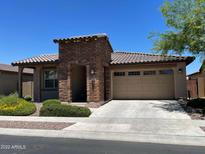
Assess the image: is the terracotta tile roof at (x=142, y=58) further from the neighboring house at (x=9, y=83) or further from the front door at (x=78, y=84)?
the neighboring house at (x=9, y=83)

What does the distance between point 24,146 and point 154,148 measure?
3926mm

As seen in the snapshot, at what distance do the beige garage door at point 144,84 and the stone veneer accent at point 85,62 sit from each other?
2.53m

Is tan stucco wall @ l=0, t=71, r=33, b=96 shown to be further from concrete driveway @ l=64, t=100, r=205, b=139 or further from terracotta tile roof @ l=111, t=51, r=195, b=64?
concrete driveway @ l=64, t=100, r=205, b=139

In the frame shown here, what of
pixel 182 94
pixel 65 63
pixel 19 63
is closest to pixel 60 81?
pixel 65 63

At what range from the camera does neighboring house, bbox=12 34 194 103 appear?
16.6 metres

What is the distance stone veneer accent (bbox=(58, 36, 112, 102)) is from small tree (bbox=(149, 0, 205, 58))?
14.3 feet

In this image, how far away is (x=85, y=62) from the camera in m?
16.7

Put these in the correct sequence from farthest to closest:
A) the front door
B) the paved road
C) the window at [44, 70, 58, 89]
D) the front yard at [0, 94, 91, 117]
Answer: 1. the window at [44, 70, 58, 89]
2. the front door
3. the front yard at [0, 94, 91, 117]
4. the paved road

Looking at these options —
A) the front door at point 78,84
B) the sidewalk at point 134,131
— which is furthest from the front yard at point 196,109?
the front door at point 78,84

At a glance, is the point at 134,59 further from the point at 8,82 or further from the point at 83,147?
the point at 8,82

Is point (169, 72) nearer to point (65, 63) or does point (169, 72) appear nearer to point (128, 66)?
point (128, 66)

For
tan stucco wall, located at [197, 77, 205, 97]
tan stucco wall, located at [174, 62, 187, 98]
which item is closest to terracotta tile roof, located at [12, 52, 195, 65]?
tan stucco wall, located at [174, 62, 187, 98]

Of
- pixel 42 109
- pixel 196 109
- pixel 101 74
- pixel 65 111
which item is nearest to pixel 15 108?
pixel 42 109

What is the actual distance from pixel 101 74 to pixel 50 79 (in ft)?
18.4
